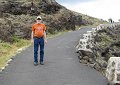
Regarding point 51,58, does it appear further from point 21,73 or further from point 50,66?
point 21,73

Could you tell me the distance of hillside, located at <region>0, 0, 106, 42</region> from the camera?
34594 mm

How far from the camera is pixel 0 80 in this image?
16.8 meters

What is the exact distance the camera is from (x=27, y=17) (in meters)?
39.6

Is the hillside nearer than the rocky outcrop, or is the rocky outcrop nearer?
the rocky outcrop

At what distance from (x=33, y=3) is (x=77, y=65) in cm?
2284

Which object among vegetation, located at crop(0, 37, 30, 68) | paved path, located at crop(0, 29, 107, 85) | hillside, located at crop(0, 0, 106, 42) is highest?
hillside, located at crop(0, 0, 106, 42)

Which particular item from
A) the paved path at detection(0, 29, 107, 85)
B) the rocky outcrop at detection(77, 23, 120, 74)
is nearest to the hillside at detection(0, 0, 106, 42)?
the rocky outcrop at detection(77, 23, 120, 74)

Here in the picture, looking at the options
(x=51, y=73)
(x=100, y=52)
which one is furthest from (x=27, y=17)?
(x=51, y=73)

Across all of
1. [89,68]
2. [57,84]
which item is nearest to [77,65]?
[89,68]

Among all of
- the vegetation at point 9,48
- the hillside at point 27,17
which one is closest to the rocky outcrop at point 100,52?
the vegetation at point 9,48

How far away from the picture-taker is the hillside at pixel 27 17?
34.6 metres

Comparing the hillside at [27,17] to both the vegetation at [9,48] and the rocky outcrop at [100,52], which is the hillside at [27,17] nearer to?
the vegetation at [9,48]

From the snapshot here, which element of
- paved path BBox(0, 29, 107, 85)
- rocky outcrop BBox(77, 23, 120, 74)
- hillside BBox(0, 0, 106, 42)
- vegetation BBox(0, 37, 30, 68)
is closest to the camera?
paved path BBox(0, 29, 107, 85)

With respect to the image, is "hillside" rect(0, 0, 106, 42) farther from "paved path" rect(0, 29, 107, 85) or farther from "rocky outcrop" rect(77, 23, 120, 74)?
"paved path" rect(0, 29, 107, 85)
